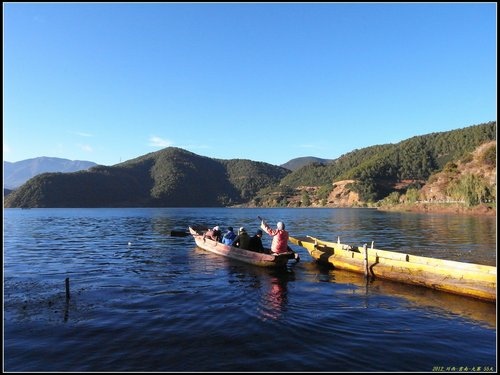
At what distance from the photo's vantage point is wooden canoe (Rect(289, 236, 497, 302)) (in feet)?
51.8

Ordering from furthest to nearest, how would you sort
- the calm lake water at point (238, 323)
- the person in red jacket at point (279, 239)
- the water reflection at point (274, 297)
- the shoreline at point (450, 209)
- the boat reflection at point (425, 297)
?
the shoreline at point (450, 209) < the person in red jacket at point (279, 239) < the water reflection at point (274, 297) < the boat reflection at point (425, 297) < the calm lake water at point (238, 323)

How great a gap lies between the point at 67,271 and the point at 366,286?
1863cm

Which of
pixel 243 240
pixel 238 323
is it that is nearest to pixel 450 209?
pixel 243 240

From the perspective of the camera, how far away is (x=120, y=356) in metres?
10.5

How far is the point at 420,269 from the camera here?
60.6 ft

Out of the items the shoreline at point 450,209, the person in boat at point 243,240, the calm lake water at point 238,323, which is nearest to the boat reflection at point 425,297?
the calm lake water at point 238,323

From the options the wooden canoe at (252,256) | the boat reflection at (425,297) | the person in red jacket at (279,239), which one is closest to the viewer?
the boat reflection at (425,297)

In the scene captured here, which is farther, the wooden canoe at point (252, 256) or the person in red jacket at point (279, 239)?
the person in red jacket at point (279, 239)

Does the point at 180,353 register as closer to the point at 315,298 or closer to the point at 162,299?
the point at 162,299

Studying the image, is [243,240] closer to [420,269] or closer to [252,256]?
[252,256]

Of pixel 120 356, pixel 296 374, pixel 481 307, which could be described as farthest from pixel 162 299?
pixel 481 307

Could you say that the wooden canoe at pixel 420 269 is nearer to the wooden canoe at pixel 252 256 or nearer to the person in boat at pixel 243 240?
the wooden canoe at pixel 252 256

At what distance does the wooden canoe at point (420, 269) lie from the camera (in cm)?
1580

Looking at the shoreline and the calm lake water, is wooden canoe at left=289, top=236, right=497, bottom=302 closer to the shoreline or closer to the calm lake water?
the calm lake water
